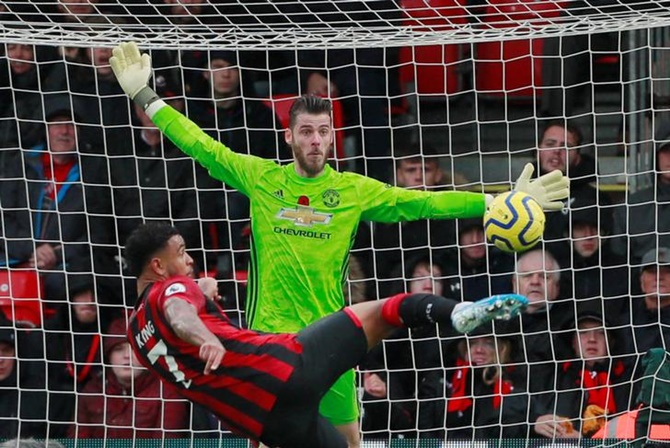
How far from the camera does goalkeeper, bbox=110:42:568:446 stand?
8.24 m

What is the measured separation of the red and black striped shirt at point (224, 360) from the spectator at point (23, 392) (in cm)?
294


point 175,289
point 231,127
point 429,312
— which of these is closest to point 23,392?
point 231,127

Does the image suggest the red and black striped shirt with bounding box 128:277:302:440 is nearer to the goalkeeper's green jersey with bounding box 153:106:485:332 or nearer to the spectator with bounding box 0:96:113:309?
the goalkeeper's green jersey with bounding box 153:106:485:332

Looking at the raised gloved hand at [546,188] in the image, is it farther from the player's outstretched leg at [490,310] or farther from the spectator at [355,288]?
the spectator at [355,288]

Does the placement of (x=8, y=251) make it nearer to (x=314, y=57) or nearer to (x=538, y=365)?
(x=314, y=57)

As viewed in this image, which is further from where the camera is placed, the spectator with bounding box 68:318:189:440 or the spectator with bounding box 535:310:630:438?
the spectator with bounding box 68:318:189:440

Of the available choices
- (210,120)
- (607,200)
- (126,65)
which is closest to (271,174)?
(126,65)

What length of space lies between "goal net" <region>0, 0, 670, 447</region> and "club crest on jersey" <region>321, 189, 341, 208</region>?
144 cm

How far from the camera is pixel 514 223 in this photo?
7.71m

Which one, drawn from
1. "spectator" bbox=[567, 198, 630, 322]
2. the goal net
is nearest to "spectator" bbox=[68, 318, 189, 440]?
the goal net

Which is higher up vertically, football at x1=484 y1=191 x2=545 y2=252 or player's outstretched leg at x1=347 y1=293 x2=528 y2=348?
football at x1=484 y1=191 x2=545 y2=252

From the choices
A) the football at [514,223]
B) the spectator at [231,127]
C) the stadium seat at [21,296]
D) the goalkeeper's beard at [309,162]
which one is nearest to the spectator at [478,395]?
the spectator at [231,127]

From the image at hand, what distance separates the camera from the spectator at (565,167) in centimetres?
1006

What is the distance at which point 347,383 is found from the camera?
8.27 meters
